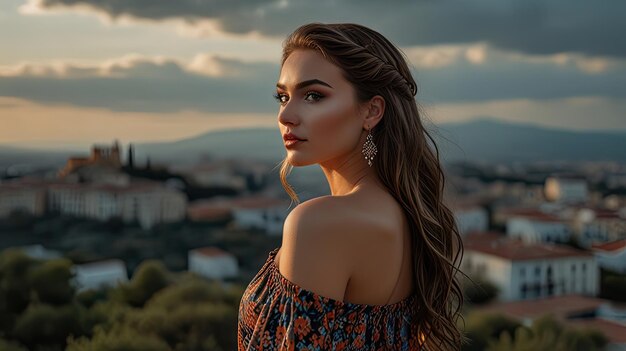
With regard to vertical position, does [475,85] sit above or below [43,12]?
below

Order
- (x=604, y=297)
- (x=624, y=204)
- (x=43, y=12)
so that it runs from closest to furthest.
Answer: (x=604, y=297) → (x=624, y=204) → (x=43, y=12)

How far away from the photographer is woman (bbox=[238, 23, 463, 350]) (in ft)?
2.78

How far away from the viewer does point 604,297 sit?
29.4 feet

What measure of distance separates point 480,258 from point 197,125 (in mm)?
5297

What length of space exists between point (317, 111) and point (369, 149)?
0.09 meters

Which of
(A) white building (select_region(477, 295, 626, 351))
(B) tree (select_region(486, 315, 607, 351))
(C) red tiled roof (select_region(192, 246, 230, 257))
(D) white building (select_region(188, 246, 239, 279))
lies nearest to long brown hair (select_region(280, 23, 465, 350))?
(B) tree (select_region(486, 315, 607, 351))

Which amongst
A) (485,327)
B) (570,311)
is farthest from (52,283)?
(570,311)

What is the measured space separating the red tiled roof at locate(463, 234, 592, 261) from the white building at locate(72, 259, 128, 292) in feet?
16.5

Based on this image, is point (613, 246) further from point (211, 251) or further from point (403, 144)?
point (403, 144)

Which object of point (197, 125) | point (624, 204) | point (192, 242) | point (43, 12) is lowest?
point (192, 242)

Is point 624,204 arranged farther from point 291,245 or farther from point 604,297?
point 291,245

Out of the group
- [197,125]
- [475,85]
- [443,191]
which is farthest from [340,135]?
[475,85]

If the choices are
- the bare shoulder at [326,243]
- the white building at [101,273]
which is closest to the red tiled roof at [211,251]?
the white building at [101,273]

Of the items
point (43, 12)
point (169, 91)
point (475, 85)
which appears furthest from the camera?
point (169, 91)
